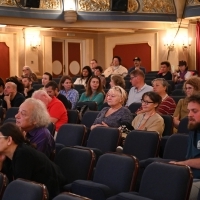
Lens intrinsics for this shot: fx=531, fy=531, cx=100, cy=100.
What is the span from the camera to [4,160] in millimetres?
3770

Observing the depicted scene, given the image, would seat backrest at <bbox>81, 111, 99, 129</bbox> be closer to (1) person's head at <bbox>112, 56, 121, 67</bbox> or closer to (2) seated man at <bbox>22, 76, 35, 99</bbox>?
(2) seated man at <bbox>22, 76, 35, 99</bbox>

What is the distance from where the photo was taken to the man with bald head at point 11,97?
7.29 meters

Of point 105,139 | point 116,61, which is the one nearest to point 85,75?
point 116,61

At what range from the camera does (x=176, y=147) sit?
4.31 meters

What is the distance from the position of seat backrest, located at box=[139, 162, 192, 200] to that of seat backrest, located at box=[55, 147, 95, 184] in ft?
1.92

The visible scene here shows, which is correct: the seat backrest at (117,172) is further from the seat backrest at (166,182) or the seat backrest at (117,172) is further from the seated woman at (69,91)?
the seated woman at (69,91)

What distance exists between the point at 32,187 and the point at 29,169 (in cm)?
57

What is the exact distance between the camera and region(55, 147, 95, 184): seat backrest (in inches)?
153

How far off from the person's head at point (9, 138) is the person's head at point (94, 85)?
397 cm

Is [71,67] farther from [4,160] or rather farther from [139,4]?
[4,160]

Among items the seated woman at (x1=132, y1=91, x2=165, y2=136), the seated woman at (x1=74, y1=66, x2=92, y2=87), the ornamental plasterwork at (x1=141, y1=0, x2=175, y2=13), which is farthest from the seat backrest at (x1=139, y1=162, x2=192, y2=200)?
the ornamental plasterwork at (x1=141, y1=0, x2=175, y2=13)

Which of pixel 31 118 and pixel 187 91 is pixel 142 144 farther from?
pixel 187 91

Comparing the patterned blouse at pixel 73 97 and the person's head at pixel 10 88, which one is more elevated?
the person's head at pixel 10 88

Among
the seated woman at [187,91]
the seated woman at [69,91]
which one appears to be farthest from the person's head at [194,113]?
the seated woman at [69,91]
